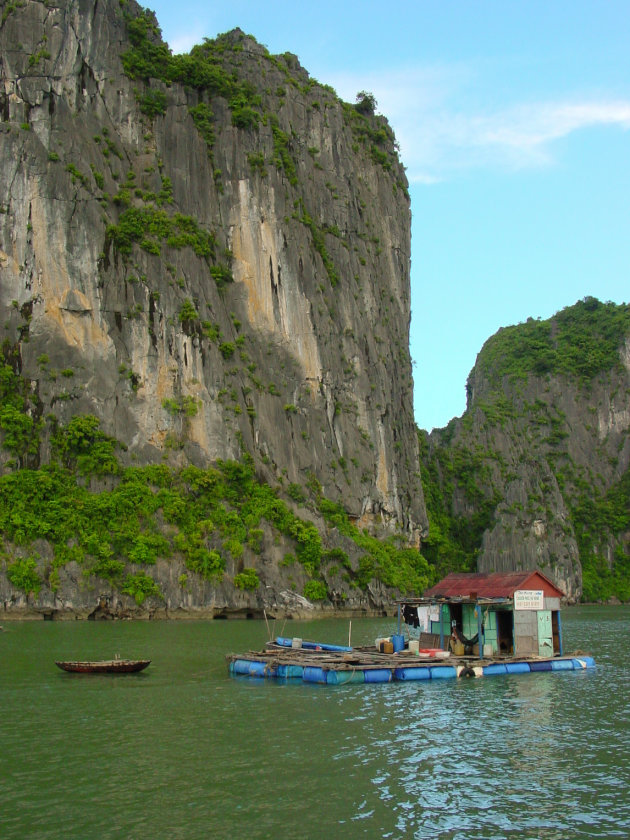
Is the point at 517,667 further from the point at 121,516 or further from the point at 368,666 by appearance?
the point at 121,516

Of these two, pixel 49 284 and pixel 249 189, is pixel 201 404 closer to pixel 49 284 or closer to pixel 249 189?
pixel 49 284

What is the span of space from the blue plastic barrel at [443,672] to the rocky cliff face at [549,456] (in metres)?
75.6

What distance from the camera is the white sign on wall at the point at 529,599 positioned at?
34.8m

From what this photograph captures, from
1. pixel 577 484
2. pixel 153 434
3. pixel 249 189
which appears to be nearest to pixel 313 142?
pixel 249 189

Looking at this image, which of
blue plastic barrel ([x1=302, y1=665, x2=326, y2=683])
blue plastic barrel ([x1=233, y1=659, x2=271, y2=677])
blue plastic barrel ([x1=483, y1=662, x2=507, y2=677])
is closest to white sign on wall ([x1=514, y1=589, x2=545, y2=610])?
blue plastic barrel ([x1=483, y1=662, x2=507, y2=677])

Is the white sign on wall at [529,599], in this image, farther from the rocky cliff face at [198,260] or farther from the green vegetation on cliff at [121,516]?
the rocky cliff face at [198,260]

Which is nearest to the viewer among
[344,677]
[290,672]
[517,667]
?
[344,677]

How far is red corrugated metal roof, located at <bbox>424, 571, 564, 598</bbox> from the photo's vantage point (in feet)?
115

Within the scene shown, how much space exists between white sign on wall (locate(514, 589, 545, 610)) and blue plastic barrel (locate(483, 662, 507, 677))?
260 cm

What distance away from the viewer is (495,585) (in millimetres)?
36031

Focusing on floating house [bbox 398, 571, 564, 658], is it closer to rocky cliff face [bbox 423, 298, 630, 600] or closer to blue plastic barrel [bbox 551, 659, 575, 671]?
blue plastic barrel [bbox 551, 659, 575, 671]

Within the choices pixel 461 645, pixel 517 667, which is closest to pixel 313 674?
pixel 461 645

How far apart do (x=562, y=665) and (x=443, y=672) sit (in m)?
5.65

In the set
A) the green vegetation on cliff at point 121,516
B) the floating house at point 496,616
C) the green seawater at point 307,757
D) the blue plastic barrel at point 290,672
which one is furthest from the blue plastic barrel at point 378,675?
the green vegetation on cliff at point 121,516
